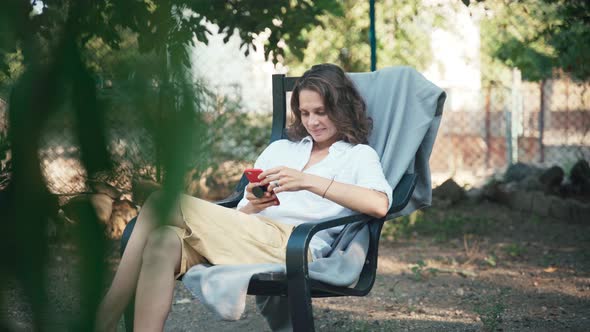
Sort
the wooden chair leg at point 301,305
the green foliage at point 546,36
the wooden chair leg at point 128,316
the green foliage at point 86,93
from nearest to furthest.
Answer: the green foliage at point 86,93, the wooden chair leg at point 128,316, the wooden chair leg at point 301,305, the green foliage at point 546,36

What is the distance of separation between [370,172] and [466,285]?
153 cm

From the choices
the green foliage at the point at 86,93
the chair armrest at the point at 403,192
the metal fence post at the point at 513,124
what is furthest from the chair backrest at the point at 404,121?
the metal fence post at the point at 513,124

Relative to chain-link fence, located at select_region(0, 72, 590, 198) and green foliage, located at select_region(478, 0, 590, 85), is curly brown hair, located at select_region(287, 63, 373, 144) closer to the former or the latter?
green foliage, located at select_region(478, 0, 590, 85)

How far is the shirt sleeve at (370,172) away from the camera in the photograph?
2.43m

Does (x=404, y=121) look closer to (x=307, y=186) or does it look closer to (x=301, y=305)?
(x=307, y=186)

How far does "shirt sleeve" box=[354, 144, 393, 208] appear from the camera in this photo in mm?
2434

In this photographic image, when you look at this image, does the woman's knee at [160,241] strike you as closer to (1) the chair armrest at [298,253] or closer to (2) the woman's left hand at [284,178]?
(1) the chair armrest at [298,253]

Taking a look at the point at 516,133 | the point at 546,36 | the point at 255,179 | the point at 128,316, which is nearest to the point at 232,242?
the point at 255,179

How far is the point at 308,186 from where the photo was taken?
2.35m

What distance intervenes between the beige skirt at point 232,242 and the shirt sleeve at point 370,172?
0.33 m

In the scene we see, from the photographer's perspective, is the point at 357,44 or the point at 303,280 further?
the point at 357,44

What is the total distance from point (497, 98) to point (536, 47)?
0.75m

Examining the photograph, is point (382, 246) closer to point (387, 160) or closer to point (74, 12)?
point (387, 160)

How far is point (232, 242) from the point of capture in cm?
224
